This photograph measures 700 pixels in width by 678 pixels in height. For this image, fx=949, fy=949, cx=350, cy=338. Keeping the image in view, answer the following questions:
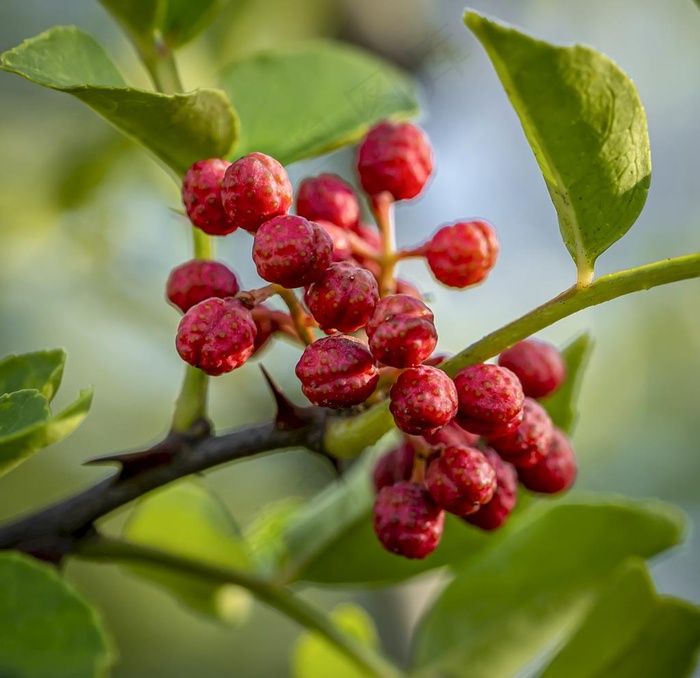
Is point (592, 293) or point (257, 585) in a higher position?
point (592, 293)

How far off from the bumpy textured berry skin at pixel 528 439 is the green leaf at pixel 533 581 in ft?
1.38

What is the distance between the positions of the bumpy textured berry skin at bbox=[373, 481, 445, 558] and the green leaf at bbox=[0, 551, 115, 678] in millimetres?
398

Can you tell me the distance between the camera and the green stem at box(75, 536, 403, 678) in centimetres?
124

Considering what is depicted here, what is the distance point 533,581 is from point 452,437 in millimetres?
554

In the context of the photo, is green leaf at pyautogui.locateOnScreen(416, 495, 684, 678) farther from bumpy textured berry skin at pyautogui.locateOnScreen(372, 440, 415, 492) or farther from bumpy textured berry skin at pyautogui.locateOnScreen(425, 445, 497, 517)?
bumpy textured berry skin at pyautogui.locateOnScreen(425, 445, 497, 517)

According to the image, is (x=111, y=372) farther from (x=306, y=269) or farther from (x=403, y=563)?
(x=306, y=269)

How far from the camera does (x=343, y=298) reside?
103cm

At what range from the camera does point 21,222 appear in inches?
94.8

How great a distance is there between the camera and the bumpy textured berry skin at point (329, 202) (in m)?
1.31

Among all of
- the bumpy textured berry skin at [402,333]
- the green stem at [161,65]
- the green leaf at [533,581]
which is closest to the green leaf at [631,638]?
the green leaf at [533,581]

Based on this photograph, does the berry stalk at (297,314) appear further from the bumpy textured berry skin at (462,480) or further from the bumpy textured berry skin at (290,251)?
the bumpy textured berry skin at (462,480)

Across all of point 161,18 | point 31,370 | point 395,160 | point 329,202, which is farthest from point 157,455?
point 161,18

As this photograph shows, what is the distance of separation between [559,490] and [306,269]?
49 cm

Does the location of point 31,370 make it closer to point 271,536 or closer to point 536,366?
point 536,366
